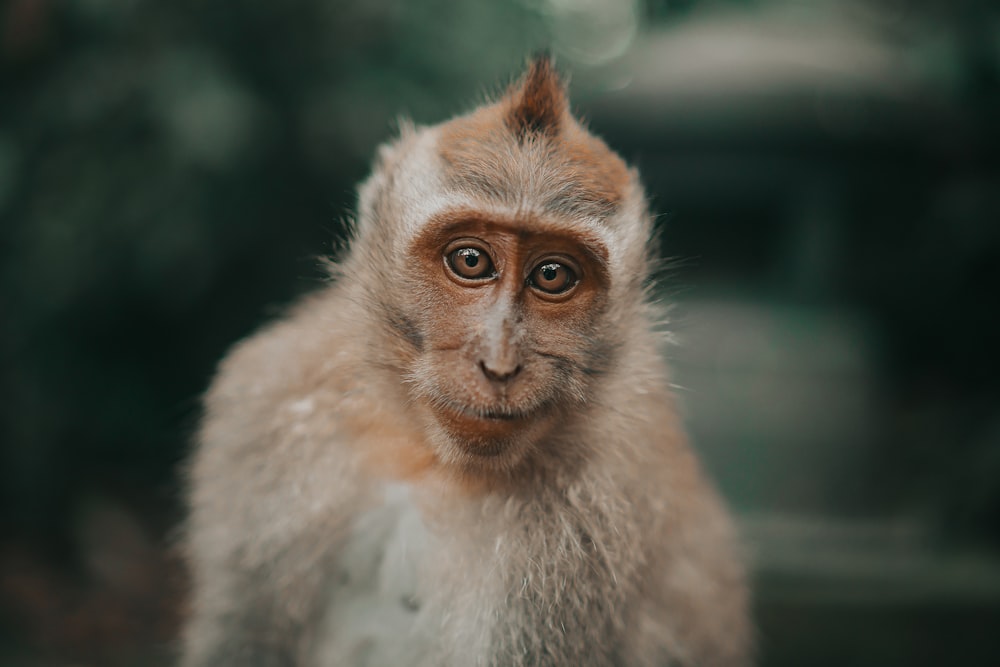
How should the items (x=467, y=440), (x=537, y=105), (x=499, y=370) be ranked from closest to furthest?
(x=499, y=370), (x=467, y=440), (x=537, y=105)

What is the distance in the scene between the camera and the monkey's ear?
1.85 meters

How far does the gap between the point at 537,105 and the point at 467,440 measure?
2.46 feet

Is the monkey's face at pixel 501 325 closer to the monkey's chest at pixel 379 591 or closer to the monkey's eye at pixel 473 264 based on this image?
the monkey's eye at pixel 473 264

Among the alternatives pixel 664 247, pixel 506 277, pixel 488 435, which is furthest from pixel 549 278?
pixel 664 247

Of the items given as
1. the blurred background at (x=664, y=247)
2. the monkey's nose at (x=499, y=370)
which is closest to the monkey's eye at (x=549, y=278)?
the monkey's nose at (x=499, y=370)

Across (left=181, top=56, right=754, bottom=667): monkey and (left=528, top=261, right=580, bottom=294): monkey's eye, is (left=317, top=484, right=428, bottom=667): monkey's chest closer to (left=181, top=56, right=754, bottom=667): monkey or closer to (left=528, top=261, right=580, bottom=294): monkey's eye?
(left=181, top=56, right=754, bottom=667): monkey

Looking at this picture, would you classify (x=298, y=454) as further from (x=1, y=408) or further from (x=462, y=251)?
(x=1, y=408)

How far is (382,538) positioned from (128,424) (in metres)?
→ 3.31

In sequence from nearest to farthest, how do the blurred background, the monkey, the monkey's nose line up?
the monkey's nose
the monkey
the blurred background

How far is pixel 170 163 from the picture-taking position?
3562 mm

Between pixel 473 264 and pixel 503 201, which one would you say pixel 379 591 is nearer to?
pixel 473 264

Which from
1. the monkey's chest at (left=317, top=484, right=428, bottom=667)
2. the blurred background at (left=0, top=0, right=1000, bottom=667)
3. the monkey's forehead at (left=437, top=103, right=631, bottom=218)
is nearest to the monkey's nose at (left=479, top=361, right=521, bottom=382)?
the monkey's forehead at (left=437, top=103, right=631, bottom=218)

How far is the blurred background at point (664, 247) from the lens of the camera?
357 centimetres

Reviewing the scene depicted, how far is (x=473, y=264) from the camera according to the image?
5.88 ft
